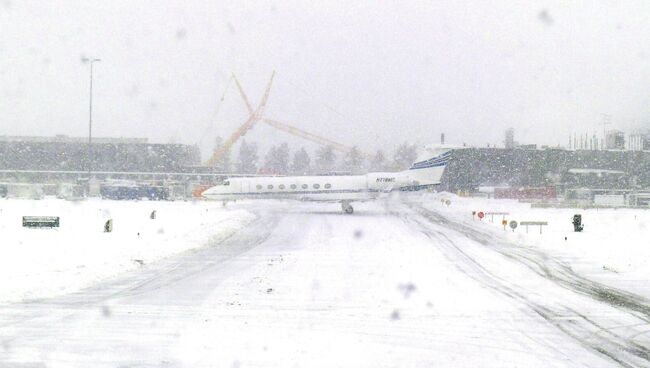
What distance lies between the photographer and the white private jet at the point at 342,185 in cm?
5175

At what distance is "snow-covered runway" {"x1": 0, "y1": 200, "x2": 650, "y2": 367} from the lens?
1028cm

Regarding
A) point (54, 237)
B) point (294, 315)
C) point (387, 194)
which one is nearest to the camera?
point (294, 315)

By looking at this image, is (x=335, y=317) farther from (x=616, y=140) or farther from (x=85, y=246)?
(x=616, y=140)

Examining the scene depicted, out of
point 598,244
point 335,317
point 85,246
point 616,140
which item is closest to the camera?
point 335,317

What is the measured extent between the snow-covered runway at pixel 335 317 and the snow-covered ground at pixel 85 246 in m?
1.02

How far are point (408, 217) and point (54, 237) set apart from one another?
86.6ft

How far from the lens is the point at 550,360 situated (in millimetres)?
10133

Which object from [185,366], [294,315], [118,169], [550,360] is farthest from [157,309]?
[118,169]

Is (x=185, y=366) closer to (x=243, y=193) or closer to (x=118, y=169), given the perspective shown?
(x=243, y=193)

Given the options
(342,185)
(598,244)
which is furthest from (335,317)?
(342,185)

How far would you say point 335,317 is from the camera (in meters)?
13.4

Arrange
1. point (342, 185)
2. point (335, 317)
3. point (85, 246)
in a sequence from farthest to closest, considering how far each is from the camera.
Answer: point (342, 185) < point (85, 246) < point (335, 317)

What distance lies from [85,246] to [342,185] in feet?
94.4

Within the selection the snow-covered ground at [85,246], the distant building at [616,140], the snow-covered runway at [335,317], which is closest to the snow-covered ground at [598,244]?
the snow-covered runway at [335,317]
